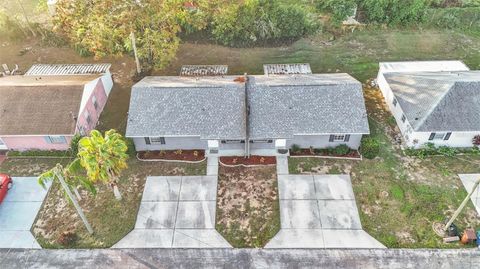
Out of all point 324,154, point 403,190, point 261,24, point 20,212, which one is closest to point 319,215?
point 324,154

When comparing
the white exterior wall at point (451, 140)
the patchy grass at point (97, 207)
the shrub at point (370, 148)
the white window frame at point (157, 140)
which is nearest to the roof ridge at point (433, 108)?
the white exterior wall at point (451, 140)

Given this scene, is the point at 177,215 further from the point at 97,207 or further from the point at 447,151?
the point at 447,151

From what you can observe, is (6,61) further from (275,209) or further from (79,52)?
(275,209)

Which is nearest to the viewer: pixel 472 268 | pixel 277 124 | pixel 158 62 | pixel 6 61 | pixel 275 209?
pixel 472 268

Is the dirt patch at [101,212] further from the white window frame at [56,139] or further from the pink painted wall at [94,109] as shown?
the pink painted wall at [94,109]

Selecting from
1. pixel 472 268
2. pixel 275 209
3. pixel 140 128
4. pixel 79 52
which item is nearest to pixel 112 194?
pixel 140 128

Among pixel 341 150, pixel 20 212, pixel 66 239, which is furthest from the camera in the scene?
pixel 341 150
